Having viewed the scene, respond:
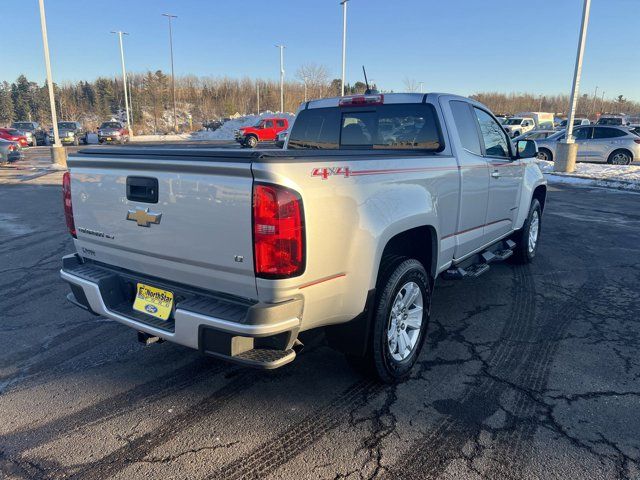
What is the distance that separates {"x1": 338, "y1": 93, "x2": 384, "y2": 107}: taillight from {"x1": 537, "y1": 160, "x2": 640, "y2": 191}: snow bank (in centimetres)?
1305

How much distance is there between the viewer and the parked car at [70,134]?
115 ft

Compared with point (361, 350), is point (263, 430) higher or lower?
lower

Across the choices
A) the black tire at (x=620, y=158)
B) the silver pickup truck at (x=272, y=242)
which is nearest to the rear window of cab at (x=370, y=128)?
the silver pickup truck at (x=272, y=242)

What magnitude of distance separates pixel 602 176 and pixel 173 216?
17.1 m

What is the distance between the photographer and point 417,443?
268 cm

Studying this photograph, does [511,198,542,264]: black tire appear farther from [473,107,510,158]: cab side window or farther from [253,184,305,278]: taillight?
[253,184,305,278]: taillight

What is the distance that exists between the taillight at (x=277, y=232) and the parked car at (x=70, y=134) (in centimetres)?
3781

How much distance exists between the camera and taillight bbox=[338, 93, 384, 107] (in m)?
4.36

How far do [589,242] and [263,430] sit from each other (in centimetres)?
688

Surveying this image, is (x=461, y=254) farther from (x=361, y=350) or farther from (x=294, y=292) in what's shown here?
(x=294, y=292)

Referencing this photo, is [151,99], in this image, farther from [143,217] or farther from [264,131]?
Result: [143,217]

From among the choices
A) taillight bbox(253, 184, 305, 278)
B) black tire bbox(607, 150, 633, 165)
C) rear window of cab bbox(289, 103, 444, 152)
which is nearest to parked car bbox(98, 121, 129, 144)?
black tire bbox(607, 150, 633, 165)

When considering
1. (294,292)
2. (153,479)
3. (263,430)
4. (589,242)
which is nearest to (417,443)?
(263,430)

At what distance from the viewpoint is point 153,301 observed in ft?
9.52
